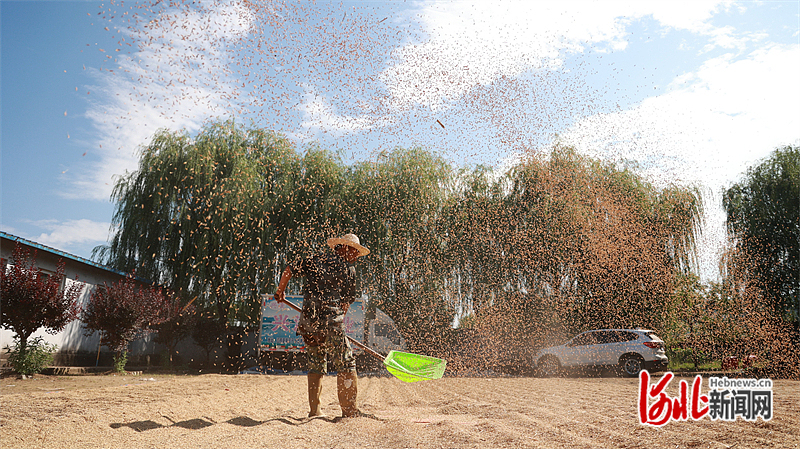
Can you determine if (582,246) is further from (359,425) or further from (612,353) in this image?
(359,425)

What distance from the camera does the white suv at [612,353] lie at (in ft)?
43.3

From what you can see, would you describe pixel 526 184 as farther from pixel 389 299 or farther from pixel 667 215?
pixel 389 299

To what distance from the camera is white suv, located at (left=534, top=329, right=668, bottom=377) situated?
43.3ft

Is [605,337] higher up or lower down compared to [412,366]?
higher up

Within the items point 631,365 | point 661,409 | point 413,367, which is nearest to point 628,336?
point 631,365

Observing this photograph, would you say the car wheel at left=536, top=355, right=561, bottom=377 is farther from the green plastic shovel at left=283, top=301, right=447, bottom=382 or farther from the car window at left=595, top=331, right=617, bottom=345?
the green plastic shovel at left=283, top=301, right=447, bottom=382

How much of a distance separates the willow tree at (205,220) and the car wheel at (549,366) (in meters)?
9.25

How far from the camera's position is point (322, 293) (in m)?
4.98

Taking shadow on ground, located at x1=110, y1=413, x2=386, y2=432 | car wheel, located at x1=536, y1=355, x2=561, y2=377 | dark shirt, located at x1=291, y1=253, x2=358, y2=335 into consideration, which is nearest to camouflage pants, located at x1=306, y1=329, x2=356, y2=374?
dark shirt, located at x1=291, y1=253, x2=358, y2=335

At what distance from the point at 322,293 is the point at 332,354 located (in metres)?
0.64

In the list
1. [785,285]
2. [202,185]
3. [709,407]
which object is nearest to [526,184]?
[785,285]

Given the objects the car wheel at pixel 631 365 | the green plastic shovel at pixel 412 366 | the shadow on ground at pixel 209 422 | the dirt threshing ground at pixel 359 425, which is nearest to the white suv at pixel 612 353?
the car wheel at pixel 631 365

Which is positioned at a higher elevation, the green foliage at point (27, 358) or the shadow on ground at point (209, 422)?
the shadow on ground at point (209, 422)

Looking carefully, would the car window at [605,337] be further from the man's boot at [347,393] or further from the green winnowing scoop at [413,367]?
the man's boot at [347,393]
